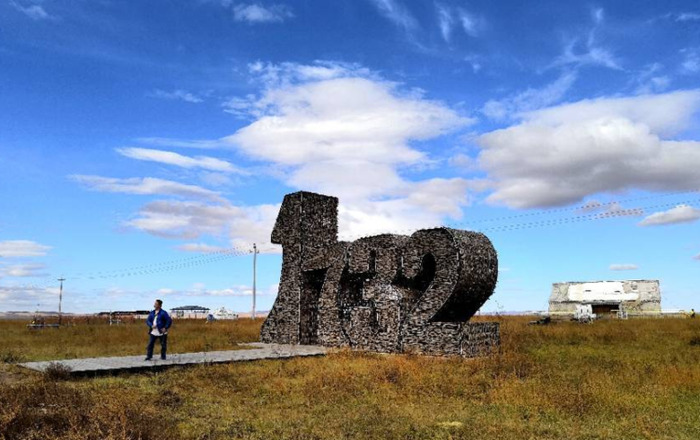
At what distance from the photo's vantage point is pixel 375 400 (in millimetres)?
10227

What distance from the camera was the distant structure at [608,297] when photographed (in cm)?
5594

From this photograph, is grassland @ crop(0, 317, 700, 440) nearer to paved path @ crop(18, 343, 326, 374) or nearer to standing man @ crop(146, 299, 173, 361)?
paved path @ crop(18, 343, 326, 374)

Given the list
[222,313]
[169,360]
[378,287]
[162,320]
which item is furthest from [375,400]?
[222,313]

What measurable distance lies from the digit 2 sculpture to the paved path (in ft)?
6.06

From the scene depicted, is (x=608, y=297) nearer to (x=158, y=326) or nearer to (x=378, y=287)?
(x=378, y=287)

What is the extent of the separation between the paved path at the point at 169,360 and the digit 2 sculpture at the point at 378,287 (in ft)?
6.06

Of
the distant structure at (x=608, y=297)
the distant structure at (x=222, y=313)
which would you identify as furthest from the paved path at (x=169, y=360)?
the distant structure at (x=222, y=313)

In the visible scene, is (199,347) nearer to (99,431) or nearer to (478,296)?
(478,296)

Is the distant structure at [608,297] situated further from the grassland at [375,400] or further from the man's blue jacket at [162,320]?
the man's blue jacket at [162,320]

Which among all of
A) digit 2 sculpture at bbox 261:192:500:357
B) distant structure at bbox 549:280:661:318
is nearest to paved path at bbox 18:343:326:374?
digit 2 sculpture at bbox 261:192:500:357

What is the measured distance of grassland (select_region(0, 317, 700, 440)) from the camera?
7770 mm

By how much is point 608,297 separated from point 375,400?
5470 cm

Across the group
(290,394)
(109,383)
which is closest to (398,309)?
(290,394)

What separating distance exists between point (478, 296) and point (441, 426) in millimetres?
9406
